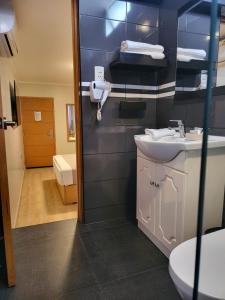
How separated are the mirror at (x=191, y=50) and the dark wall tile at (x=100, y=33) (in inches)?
22.5

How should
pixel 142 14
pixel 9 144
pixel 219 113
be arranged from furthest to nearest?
pixel 9 144
pixel 142 14
pixel 219 113

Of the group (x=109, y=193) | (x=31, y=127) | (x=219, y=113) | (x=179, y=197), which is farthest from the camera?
(x=31, y=127)

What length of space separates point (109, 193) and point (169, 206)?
31.1 inches

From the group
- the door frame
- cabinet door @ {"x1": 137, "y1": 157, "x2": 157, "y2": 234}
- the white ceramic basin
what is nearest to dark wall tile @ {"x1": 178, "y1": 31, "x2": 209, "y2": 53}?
the white ceramic basin

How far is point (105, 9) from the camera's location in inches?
74.4

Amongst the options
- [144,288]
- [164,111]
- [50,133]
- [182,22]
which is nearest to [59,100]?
[50,133]

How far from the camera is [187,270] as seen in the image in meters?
0.88

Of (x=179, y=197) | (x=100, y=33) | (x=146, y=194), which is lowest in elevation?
(x=146, y=194)

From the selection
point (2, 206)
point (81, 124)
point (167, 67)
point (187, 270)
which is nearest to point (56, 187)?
point (81, 124)

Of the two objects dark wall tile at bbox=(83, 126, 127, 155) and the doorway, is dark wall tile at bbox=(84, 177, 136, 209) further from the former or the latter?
dark wall tile at bbox=(83, 126, 127, 155)

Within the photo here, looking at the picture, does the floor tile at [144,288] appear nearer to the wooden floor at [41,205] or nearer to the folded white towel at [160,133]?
the folded white towel at [160,133]

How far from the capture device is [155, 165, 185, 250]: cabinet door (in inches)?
55.2

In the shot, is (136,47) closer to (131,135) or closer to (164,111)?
(164,111)

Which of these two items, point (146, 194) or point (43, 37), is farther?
point (43, 37)
